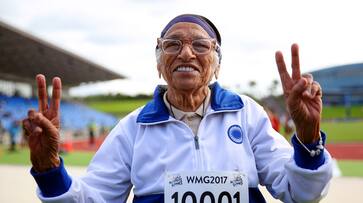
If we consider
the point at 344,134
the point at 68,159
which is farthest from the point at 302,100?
the point at 344,134

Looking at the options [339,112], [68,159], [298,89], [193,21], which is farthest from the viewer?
[339,112]

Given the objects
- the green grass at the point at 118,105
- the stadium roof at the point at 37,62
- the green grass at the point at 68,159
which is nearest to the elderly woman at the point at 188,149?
the green grass at the point at 68,159

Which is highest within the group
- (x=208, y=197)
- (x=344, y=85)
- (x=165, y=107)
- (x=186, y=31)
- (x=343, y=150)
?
(x=186, y=31)

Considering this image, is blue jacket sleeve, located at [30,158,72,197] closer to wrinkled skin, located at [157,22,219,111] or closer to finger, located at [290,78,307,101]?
wrinkled skin, located at [157,22,219,111]

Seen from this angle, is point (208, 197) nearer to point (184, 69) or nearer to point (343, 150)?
point (184, 69)

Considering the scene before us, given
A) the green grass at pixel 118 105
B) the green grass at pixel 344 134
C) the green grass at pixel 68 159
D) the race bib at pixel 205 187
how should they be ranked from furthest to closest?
the green grass at pixel 118 105 → the green grass at pixel 344 134 → the green grass at pixel 68 159 → the race bib at pixel 205 187

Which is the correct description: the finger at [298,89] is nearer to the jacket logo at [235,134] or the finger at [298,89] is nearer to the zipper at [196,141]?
the jacket logo at [235,134]

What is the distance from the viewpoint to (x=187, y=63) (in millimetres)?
2148

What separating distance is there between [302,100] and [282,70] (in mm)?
165

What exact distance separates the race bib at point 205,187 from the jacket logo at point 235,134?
0.17 meters

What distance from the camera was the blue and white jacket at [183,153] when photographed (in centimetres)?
207

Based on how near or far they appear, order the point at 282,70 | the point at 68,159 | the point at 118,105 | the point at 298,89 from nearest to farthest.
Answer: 1. the point at 298,89
2. the point at 282,70
3. the point at 68,159
4. the point at 118,105

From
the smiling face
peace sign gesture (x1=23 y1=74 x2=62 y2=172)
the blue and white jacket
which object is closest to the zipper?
the blue and white jacket

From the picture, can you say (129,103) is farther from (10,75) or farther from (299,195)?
(299,195)
